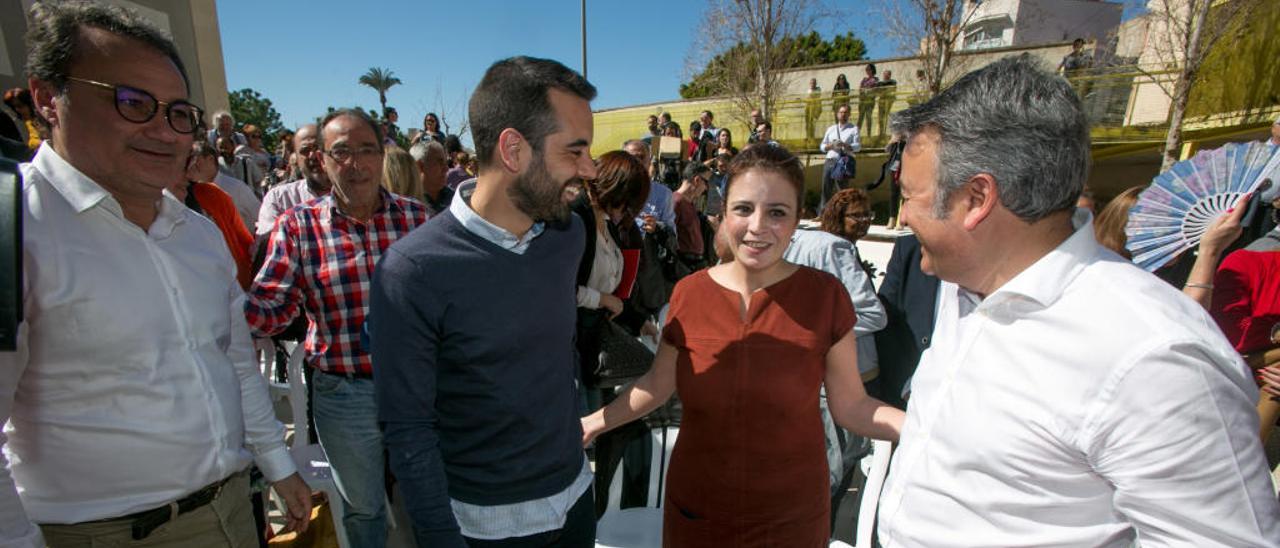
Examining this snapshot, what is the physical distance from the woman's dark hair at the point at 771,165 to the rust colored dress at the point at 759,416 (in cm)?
32

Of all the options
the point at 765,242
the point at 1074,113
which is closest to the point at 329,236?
the point at 765,242

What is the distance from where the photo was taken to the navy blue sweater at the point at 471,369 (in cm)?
130

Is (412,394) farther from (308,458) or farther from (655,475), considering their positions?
(308,458)

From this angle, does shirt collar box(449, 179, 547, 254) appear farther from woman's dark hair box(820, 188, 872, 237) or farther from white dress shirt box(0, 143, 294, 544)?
woman's dark hair box(820, 188, 872, 237)

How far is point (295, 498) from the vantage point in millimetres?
1733

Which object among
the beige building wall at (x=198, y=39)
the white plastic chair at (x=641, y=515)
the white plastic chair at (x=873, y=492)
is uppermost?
the beige building wall at (x=198, y=39)

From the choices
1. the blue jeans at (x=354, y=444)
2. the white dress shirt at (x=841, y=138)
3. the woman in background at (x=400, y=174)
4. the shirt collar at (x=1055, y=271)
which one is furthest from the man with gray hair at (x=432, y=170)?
the white dress shirt at (x=841, y=138)

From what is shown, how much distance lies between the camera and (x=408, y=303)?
51.7 inches

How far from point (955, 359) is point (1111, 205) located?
112 inches

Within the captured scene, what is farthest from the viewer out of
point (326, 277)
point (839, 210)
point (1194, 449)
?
point (839, 210)

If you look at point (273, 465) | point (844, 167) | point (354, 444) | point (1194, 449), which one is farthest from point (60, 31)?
point (844, 167)

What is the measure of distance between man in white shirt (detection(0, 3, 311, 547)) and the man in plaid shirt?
67 centimetres

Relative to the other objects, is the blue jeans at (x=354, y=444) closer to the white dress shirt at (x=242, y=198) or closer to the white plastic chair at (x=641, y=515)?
the white plastic chair at (x=641, y=515)

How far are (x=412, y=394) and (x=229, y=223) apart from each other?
2311 mm
